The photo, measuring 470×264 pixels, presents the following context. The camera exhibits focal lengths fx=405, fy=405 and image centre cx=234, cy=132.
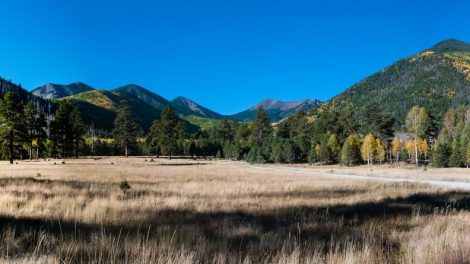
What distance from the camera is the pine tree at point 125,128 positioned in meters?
94.3

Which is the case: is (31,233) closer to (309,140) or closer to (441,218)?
(441,218)

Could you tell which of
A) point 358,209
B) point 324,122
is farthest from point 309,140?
point 358,209

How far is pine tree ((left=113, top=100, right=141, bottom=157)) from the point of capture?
94312 millimetres

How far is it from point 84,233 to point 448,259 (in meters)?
5.75

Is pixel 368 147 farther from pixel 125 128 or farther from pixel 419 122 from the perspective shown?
pixel 125 128

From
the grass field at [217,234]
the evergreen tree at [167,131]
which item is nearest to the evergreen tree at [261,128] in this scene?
the evergreen tree at [167,131]

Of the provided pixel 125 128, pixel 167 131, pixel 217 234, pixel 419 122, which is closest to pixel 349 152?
pixel 419 122

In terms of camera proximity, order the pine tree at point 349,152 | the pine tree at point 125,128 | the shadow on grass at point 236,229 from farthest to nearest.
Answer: the pine tree at point 125,128 < the pine tree at point 349,152 < the shadow on grass at point 236,229

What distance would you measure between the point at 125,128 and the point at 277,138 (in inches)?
1544

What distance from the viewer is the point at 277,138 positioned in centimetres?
10769

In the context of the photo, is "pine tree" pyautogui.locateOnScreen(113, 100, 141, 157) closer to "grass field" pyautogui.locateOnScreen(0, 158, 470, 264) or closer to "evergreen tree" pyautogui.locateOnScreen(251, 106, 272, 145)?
"evergreen tree" pyautogui.locateOnScreen(251, 106, 272, 145)

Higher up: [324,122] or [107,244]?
[324,122]

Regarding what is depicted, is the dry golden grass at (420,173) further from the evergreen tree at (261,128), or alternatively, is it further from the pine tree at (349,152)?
the evergreen tree at (261,128)

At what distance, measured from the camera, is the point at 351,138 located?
307 feet
